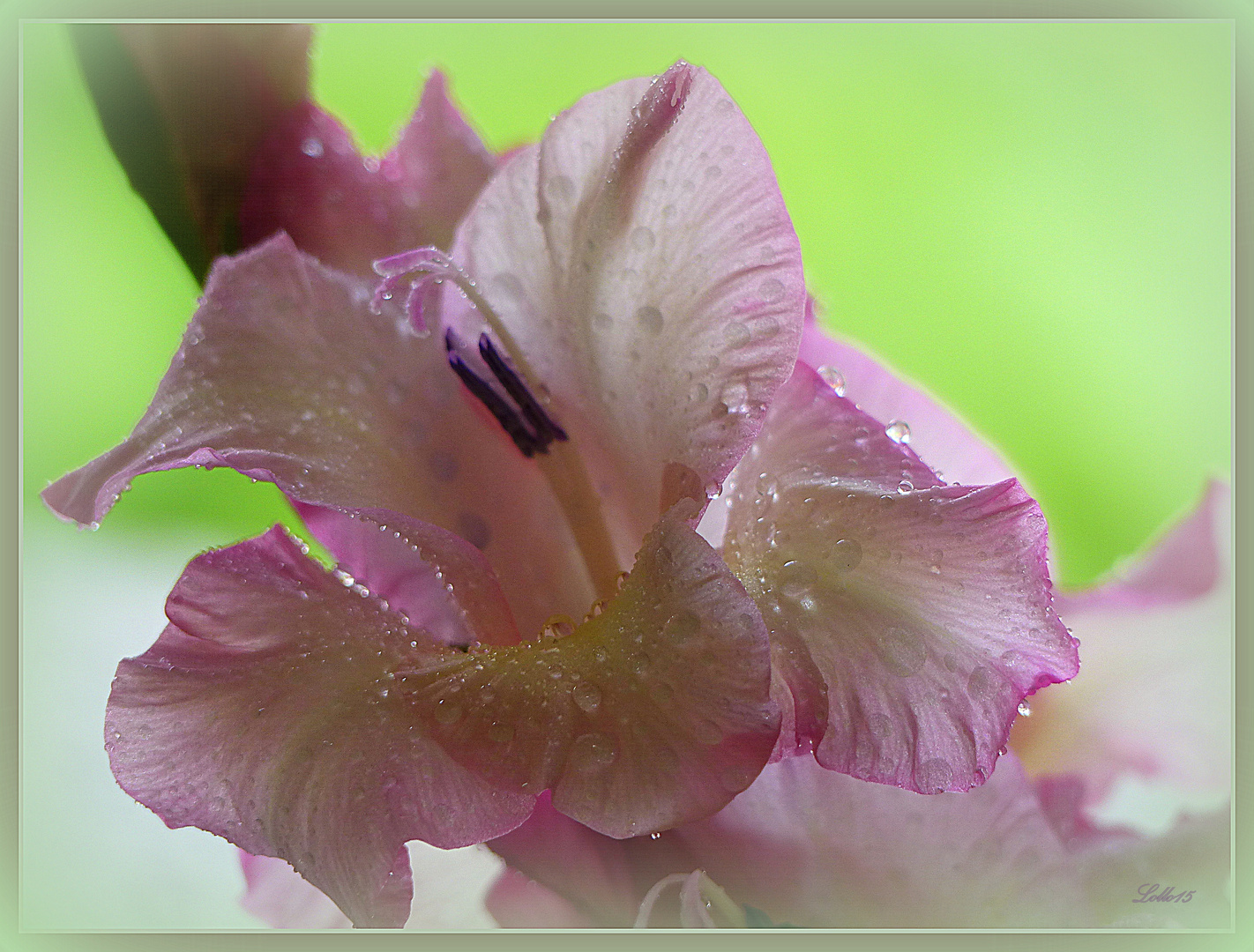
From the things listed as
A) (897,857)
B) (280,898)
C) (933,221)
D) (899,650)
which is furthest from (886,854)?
(933,221)

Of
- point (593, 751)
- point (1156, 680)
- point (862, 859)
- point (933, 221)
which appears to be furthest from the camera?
point (933, 221)

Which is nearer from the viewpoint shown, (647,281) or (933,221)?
(647,281)

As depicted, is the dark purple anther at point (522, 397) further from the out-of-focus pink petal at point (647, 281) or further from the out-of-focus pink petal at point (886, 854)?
the out-of-focus pink petal at point (886, 854)

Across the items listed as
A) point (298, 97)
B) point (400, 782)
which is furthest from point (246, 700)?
point (298, 97)

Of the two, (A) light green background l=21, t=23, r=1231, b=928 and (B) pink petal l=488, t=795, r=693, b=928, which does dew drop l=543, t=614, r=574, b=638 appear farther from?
(A) light green background l=21, t=23, r=1231, b=928

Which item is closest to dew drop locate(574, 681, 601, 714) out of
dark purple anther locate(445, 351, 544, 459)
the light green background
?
dark purple anther locate(445, 351, 544, 459)

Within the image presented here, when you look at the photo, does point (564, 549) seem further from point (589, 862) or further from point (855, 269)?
point (855, 269)
